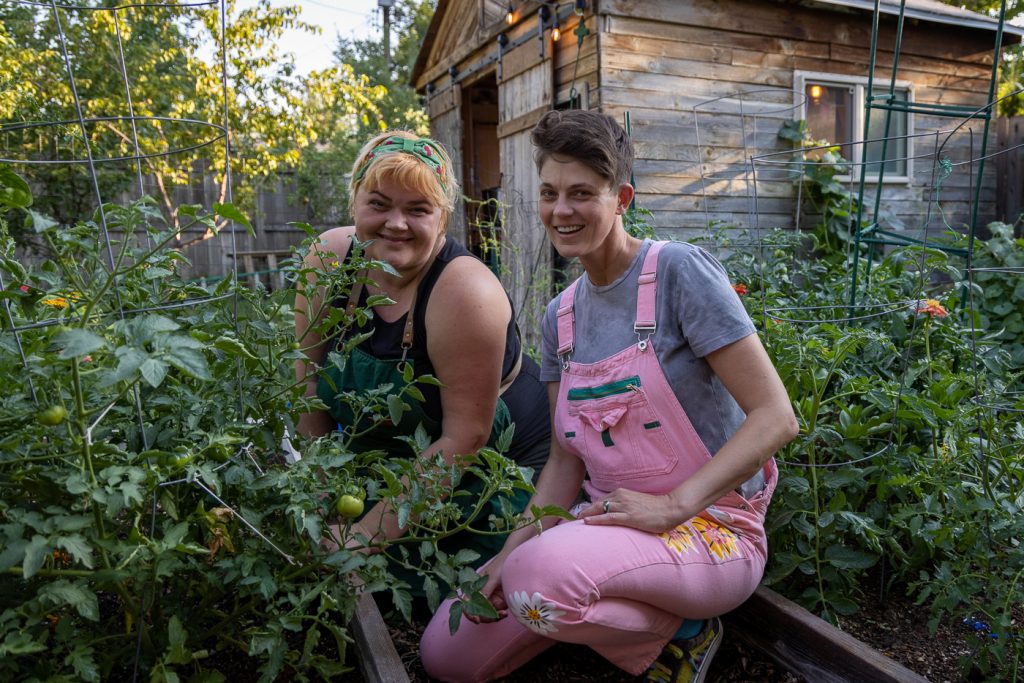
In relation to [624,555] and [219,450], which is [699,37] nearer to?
[624,555]

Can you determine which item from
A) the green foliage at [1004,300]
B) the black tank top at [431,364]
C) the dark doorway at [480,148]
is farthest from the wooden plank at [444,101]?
the black tank top at [431,364]

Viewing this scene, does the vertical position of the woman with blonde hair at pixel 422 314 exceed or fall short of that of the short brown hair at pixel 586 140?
it falls short

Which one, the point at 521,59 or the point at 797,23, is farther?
the point at 521,59

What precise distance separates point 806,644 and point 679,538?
0.38 meters

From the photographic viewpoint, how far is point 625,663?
165cm

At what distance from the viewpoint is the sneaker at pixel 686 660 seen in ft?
5.36

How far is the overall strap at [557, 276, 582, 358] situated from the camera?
1.87m

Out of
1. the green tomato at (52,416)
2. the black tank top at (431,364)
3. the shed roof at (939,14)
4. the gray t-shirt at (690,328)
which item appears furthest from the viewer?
the shed roof at (939,14)

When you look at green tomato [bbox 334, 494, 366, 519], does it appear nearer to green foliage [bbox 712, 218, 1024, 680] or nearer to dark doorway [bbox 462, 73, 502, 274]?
green foliage [bbox 712, 218, 1024, 680]

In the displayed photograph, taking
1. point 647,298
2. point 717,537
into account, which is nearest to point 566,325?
point 647,298

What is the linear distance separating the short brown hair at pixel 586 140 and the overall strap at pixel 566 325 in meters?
0.33

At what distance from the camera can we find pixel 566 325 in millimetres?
1899

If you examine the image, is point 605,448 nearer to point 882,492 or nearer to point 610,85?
point 882,492

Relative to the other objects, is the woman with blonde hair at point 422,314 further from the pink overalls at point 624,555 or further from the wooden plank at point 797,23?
the wooden plank at point 797,23
